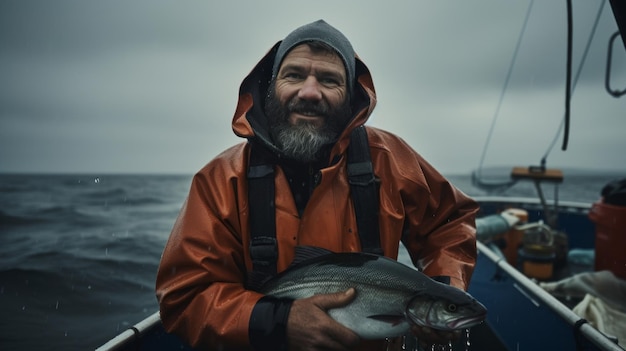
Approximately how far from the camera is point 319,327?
1.95 m

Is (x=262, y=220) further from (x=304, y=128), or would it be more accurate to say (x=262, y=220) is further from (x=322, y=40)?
(x=322, y=40)

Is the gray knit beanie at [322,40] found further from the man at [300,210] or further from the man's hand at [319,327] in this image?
the man's hand at [319,327]

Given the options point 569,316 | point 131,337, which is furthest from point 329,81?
point 569,316

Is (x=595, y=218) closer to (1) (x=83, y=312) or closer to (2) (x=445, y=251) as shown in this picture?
(2) (x=445, y=251)

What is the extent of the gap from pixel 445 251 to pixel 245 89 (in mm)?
1956

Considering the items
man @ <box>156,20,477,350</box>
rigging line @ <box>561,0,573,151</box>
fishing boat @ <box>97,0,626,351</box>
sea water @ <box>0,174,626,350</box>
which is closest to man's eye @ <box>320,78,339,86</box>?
man @ <box>156,20,477,350</box>

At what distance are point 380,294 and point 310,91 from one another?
58.7 inches

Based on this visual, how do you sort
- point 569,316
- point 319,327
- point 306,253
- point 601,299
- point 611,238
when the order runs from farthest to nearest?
point 611,238
point 601,299
point 569,316
point 306,253
point 319,327

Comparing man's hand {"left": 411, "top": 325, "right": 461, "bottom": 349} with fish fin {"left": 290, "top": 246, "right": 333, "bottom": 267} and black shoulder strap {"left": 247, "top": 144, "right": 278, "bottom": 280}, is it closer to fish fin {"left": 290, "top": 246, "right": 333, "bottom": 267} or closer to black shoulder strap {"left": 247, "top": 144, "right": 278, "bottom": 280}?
fish fin {"left": 290, "top": 246, "right": 333, "bottom": 267}

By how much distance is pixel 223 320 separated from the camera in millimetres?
2111

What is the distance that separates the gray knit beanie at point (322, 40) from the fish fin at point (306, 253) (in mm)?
1406

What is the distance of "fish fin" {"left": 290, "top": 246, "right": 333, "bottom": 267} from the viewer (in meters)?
2.29

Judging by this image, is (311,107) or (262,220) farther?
Result: (311,107)

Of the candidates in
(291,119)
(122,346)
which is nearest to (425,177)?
(291,119)
